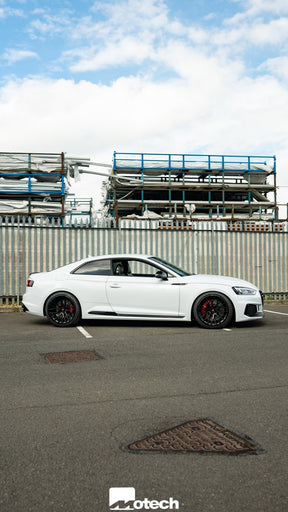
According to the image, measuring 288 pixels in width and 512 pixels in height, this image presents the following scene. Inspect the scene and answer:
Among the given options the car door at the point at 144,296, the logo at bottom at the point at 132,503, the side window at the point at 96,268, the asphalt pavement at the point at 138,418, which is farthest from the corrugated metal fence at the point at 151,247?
the logo at bottom at the point at 132,503

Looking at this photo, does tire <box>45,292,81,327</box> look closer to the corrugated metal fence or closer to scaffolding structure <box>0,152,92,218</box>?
the corrugated metal fence

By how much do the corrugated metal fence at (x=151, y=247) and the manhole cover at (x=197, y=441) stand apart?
1045 centimetres

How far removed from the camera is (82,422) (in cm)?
424

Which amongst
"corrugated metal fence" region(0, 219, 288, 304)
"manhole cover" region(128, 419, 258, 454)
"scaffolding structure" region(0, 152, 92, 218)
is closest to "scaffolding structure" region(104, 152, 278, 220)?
"scaffolding structure" region(0, 152, 92, 218)

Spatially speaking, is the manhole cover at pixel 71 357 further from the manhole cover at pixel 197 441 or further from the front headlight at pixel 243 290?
the front headlight at pixel 243 290

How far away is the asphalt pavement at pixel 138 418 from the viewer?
9.76 feet

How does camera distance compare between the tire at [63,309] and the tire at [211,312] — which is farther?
the tire at [63,309]

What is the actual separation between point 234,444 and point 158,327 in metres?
6.28

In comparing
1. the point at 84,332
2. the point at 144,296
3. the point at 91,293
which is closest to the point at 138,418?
the point at 84,332

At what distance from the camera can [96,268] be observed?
33.1ft

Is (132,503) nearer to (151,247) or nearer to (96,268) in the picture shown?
(96,268)

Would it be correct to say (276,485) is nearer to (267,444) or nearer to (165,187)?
(267,444)

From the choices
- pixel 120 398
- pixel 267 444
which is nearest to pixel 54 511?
pixel 267 444

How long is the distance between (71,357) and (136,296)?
9.42ft
